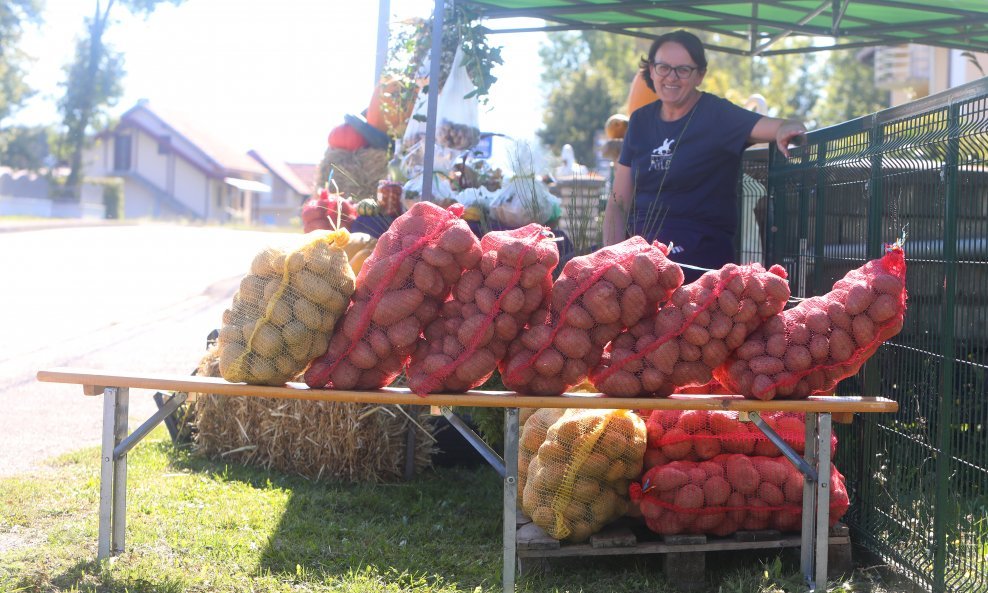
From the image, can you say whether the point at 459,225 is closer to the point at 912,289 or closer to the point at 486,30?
the point at 912,289

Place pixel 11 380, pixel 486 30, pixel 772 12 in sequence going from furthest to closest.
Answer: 1. pixel 11 380
2. pixel 772 12
3. pixel 486 30

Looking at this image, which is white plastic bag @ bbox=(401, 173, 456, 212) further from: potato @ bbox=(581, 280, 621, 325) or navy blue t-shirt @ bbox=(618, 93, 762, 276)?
potato @ bbox=(581, 280, 621, 325)

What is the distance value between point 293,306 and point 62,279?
13.5m

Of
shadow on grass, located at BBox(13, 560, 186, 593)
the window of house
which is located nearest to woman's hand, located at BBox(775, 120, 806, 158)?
shadow on grass, located at BBox(13, 560, 186, 593)

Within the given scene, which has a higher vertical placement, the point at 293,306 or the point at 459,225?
the point at 459,225

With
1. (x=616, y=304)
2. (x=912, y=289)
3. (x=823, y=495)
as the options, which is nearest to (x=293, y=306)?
(x=616, y=304)

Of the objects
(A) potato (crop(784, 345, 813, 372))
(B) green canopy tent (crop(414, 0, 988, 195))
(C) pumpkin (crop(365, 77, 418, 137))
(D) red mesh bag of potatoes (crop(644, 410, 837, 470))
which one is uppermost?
(B) green canopy tent (crop(414, 0, 988, 195))

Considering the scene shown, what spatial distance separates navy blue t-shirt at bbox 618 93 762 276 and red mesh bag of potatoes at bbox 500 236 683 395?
129 centimetres

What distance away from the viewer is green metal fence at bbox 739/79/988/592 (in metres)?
3.39

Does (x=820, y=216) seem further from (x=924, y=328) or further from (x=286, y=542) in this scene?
(x=286, y=542)

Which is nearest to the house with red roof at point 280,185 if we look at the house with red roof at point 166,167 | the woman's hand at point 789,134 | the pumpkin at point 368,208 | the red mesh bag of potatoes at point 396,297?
the house with red roof at point 166,167

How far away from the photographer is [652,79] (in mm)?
5129

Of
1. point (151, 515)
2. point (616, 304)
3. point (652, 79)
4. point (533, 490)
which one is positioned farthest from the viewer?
point (652, 79)

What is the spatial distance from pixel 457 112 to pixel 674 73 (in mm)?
1598
